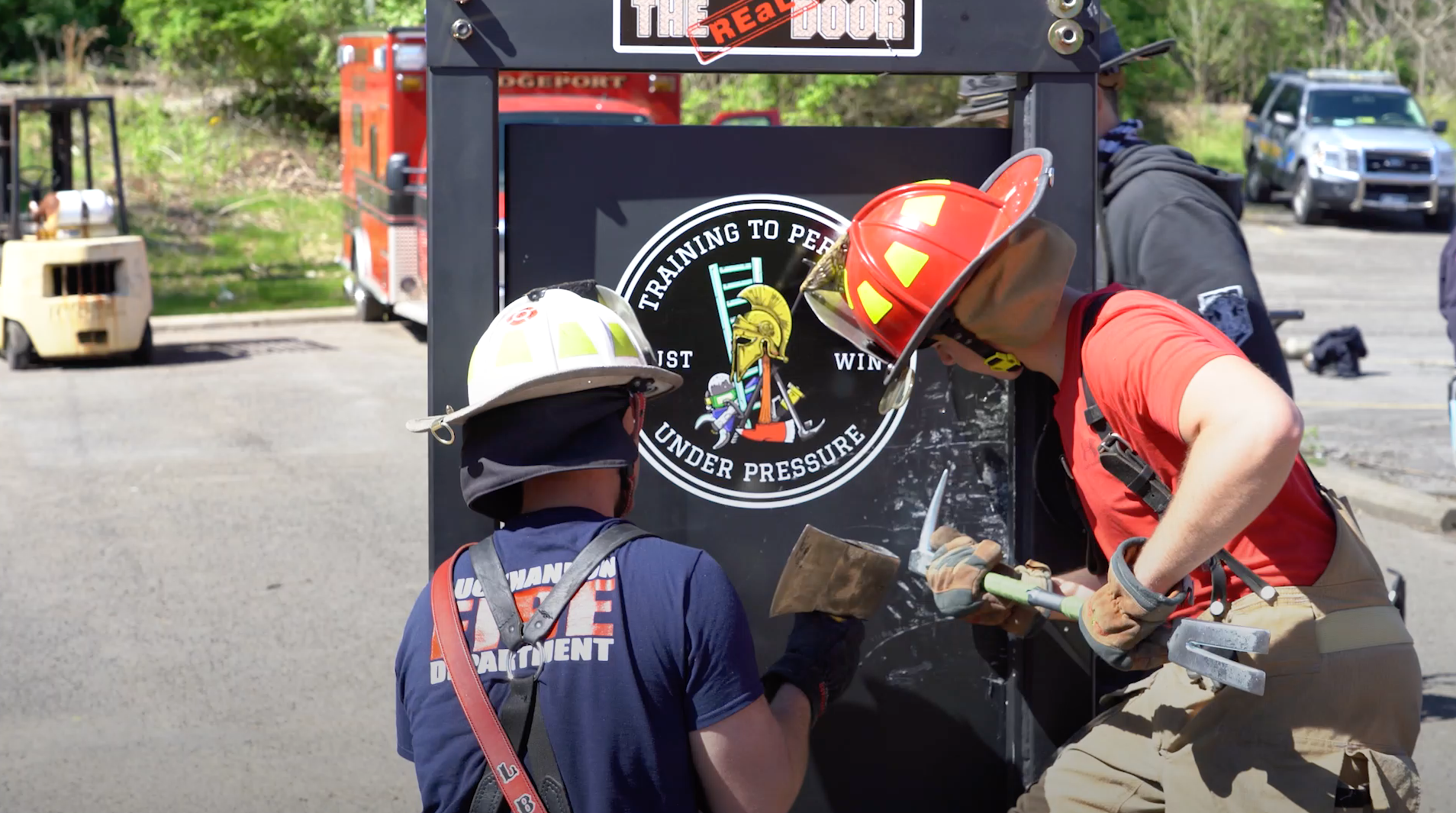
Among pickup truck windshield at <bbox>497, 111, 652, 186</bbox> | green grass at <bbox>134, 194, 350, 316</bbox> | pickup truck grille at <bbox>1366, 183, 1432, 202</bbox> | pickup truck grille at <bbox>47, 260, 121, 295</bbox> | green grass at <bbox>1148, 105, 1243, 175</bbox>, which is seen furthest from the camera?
green grass at <bbox>1148, 105, 1243, 175</bbox>

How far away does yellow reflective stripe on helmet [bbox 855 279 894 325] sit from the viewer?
8.10 ft

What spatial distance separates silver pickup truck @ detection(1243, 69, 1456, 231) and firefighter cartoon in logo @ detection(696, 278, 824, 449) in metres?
20.6

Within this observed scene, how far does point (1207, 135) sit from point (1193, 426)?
3027 cm

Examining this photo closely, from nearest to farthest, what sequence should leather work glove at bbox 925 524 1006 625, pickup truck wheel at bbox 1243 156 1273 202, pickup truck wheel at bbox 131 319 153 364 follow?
leather work glove at bbox 925 524 1006 625 → pickup truck wheel at bbox 131 319 153 364 → pickup truck wheel at bbox 1243 156 1273 202

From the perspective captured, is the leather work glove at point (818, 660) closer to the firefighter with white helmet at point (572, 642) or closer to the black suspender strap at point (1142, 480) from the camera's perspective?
the firefighter with white helmet at point (572, 642)

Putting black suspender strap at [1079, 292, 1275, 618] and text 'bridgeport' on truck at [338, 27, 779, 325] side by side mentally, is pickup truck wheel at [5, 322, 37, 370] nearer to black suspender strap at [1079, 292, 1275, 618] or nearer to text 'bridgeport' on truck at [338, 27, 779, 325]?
text 'bridgeport' on truck at [338, 27, 779, 325]

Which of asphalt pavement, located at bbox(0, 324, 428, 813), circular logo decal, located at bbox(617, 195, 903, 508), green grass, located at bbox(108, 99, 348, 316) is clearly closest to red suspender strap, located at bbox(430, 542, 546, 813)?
circular logo decal, located at bbox(617, 195, 903, 508)

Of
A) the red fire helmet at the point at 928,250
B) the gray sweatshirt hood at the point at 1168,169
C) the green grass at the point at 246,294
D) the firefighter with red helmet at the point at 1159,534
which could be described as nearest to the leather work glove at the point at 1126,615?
the firefighter with red helmet at the point at 1159,534

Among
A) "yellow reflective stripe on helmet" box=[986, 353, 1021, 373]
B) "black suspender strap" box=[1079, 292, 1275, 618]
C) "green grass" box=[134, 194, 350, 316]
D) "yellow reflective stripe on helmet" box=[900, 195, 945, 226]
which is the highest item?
"yellow reflective stripe on helmet" box=[900, 195, 945, 226]

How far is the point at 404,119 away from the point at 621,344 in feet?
38.5

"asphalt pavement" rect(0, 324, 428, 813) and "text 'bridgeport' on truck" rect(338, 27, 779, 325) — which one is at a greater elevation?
"text 'bridgeport' on truck" rect(338, 27, 779, 325)

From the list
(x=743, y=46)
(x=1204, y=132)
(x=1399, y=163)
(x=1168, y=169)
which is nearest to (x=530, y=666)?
(x=743, y=46)

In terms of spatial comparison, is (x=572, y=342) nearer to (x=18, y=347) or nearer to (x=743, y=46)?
(x=743, y=46)

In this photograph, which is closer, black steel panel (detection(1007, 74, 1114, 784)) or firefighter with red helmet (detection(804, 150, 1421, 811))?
firefighter with red helmet (detection(804, 150, 1421, 811))
